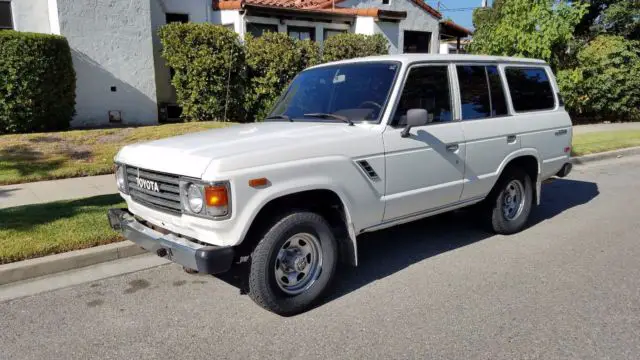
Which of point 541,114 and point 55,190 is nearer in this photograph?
point 541,114

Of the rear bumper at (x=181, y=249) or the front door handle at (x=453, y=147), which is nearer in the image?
the rear bumper at (x=181, y=249)

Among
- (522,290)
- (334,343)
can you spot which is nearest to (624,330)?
(522,290)

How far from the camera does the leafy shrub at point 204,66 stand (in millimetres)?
12594

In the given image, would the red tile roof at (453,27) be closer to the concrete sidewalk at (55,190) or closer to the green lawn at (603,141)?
the green lawn at (603,141)

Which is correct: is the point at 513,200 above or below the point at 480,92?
below

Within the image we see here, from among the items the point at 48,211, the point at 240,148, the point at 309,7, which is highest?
the point at 309,7

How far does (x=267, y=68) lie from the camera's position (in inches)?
533

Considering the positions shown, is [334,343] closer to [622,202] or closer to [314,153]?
[314,153]

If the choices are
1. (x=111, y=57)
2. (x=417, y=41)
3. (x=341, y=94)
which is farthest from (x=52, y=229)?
(x=417, y=41)

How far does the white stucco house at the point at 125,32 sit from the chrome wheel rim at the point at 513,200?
10382mm

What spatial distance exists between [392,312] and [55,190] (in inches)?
228

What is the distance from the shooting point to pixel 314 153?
393 centimetres

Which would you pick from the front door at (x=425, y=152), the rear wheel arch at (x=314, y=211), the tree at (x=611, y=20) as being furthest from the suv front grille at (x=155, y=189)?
the tree at (x=611, y=20)

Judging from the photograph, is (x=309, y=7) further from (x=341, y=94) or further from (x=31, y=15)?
(x=341, y=94)
